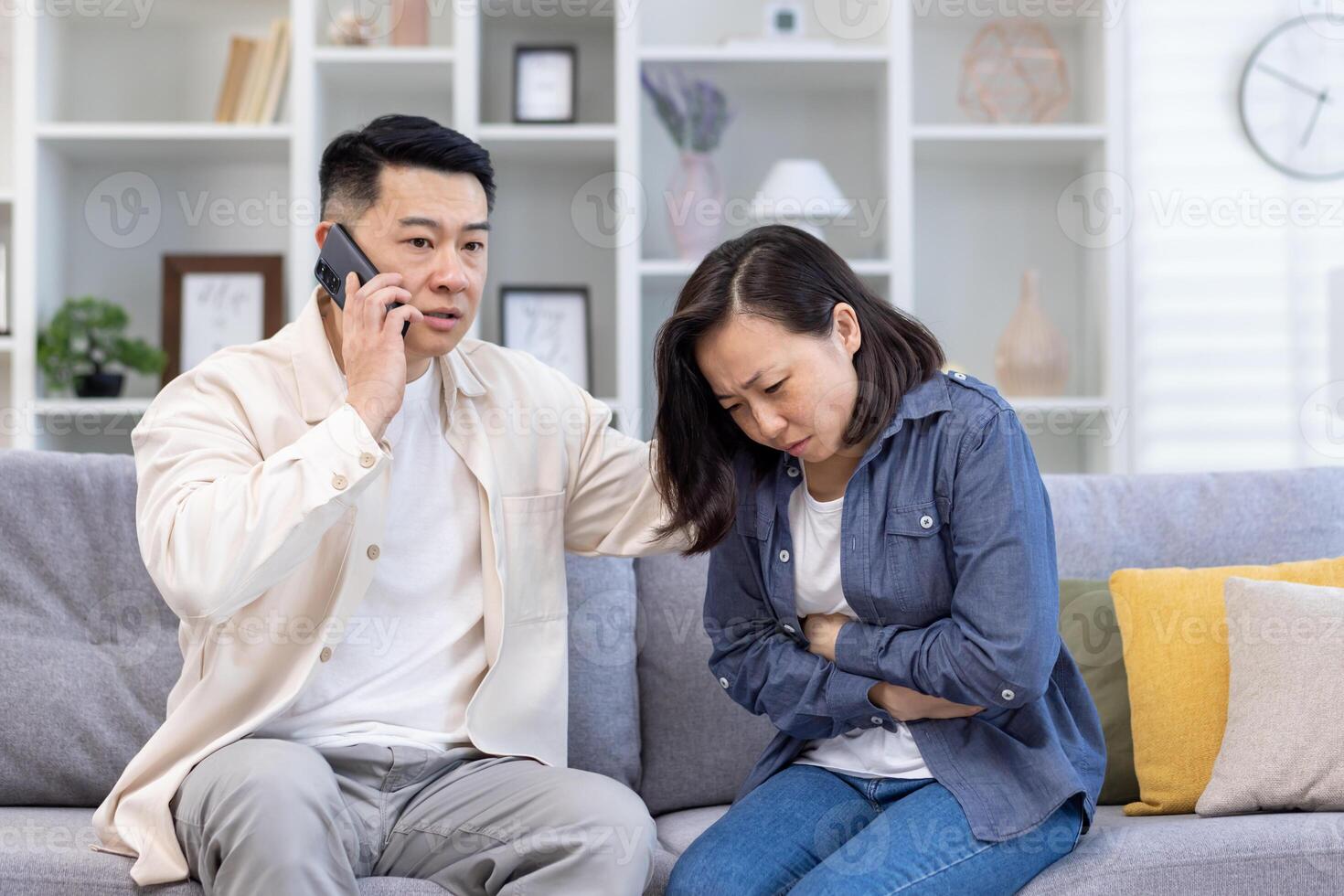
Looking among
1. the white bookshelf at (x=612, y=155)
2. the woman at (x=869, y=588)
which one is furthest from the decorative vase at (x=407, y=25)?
the woman at (x=869, y=588)

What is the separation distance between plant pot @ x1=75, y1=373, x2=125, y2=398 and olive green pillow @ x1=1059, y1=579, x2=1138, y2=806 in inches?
86.1

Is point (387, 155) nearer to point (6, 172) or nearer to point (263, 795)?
point (263, 795)

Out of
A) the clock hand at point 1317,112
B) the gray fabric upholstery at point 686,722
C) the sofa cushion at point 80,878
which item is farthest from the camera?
the clock hand at point 1317,112

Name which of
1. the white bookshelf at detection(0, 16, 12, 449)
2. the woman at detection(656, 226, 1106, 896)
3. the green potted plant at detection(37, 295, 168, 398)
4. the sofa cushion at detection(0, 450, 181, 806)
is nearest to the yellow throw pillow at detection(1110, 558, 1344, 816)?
the woman at detection(656, 226, 1106, 896)

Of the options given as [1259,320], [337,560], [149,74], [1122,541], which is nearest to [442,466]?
[337,560]

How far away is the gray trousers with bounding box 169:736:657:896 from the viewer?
133 cm

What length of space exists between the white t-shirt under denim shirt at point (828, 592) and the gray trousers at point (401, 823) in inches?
10.4

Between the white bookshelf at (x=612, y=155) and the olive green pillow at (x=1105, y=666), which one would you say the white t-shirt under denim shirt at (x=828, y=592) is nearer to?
the olive green pillow at (x=1105, y=666)

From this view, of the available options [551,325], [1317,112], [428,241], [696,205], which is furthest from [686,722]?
[1317,112]

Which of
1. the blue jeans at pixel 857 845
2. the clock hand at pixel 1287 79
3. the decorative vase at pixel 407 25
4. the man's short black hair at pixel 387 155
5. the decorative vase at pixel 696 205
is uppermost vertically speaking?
the decorative vase at pixel 407 25

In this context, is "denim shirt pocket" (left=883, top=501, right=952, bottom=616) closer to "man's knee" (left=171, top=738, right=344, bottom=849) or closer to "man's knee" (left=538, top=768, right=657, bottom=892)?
"man's knee" (left=538, top=768, right=657, bottom=892)

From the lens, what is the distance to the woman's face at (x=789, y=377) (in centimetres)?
145

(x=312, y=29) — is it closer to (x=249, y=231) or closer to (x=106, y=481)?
(x=249, y=231)

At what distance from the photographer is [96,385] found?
292cm
